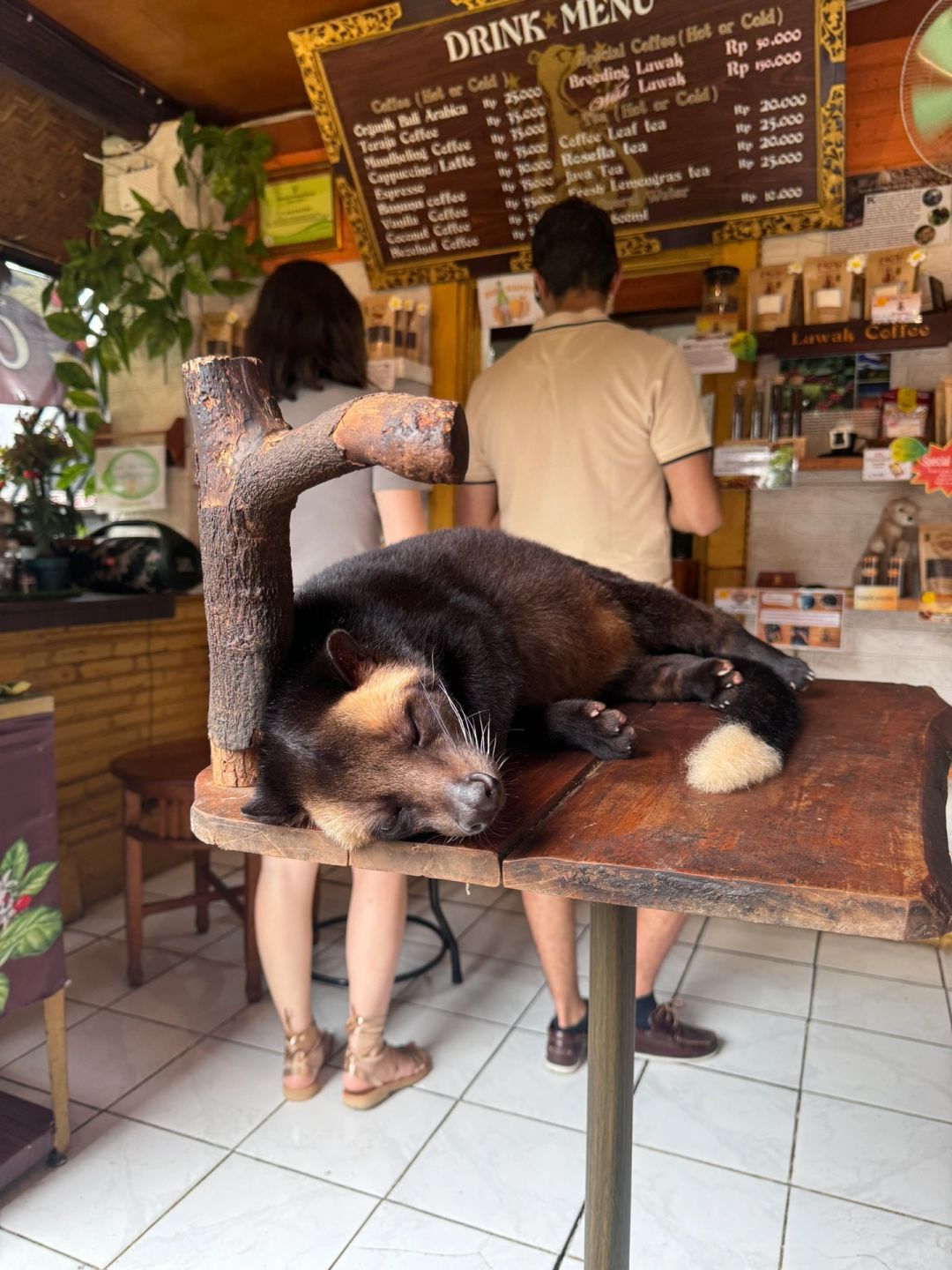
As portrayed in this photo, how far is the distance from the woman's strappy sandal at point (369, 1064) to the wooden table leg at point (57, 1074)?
70cm

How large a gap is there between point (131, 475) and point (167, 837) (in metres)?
1.89

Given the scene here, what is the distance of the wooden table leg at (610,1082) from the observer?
3.83 feet

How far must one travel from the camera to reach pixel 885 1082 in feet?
8.09

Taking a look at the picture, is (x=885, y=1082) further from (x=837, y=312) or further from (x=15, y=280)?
(x=15, y=280)

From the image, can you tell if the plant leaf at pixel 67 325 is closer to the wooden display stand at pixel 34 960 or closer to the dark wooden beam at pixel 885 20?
the wooden display stand at pixel 34 960

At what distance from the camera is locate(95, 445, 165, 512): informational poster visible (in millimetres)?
4043

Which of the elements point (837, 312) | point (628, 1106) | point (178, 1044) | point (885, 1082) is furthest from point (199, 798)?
point (837, 312)

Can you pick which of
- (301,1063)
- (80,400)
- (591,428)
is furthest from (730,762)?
(80,400)

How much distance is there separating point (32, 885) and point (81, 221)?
299 centimetres

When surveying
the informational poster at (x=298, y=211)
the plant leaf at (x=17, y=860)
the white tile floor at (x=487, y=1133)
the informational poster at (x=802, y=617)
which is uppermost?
the informational poster at (x=298, y=211)

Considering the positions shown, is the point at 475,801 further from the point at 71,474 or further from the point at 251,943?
the point at 71,474

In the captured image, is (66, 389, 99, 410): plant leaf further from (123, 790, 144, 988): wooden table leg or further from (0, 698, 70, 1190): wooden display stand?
(0, 698, 70, 1190): wooden display stand

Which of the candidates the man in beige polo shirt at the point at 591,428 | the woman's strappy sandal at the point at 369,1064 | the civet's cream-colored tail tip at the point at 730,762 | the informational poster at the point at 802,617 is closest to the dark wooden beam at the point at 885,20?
the man in beige polo shirt at the point at 591,428

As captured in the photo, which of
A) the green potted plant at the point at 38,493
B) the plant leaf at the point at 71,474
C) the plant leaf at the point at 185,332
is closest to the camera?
the green potted plant at the point at 38,493
